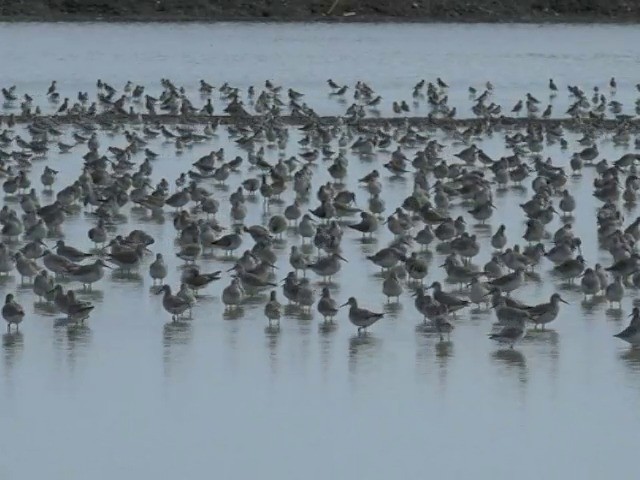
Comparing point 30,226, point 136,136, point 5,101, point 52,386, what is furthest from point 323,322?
point 5,101

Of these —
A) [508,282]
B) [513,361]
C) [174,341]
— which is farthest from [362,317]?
[508,282]

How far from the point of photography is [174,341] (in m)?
16.0

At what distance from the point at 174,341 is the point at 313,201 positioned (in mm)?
8948

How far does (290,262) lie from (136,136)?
41.0 ft

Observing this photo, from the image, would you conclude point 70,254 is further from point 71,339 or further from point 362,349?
point 362,349

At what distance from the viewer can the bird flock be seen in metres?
17.9

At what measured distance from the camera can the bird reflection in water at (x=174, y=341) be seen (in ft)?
49.9

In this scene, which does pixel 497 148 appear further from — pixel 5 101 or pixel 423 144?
pixel 5 101

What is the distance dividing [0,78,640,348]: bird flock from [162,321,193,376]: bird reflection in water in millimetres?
265

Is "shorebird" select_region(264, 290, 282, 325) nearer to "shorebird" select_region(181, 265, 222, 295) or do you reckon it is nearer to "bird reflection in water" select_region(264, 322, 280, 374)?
"bird reflection in water" select_region(264, 322, 280, 374)

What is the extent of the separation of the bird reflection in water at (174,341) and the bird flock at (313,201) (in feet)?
0.87

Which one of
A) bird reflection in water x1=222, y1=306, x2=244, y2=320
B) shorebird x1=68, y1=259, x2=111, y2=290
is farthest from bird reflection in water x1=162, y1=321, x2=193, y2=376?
shorebird x1=68, y1=259, x2=111, y2=290

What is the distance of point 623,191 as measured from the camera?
25.1 m

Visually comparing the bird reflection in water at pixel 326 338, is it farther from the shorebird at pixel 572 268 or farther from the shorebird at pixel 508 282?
the shorebird at pixel 572 268
